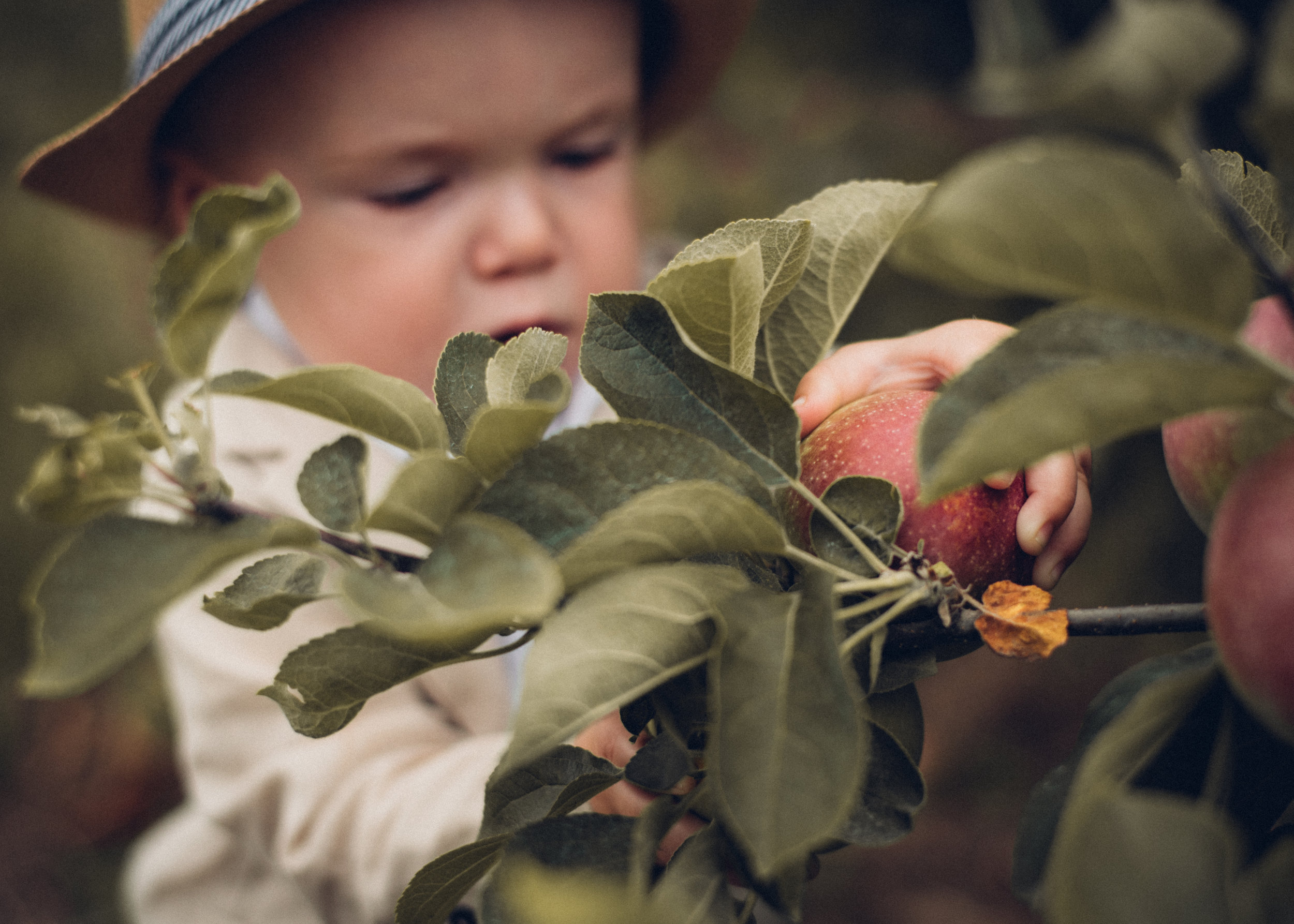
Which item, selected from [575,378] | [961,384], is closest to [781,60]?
[575,378]

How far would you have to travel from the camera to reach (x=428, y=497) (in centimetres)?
24

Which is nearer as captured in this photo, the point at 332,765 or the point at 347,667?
the point at 347,667

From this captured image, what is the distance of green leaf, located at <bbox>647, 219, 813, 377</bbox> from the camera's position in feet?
0.94

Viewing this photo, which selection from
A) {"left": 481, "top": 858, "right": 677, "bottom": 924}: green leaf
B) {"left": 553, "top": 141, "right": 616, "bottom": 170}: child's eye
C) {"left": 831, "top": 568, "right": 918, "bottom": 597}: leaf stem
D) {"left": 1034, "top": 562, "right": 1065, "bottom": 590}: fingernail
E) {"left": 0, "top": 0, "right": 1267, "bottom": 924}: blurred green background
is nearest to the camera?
{"left": 481, "top": 858, "right": 677, "bottom": 924}: green leaf

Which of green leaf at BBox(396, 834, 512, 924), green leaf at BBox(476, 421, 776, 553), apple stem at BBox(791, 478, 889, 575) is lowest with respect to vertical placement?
green leaf at BBox(396, 834, 512, 924)

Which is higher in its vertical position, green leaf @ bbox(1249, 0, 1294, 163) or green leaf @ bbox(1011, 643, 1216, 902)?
green leaf @ bbox(1249, 0, 1294, 163)

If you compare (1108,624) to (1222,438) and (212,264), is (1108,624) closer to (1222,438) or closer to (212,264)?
(1222,438)

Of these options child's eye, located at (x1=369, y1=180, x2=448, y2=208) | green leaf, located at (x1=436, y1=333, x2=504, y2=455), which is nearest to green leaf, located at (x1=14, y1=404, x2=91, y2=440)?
green leaf, located at (x1=436, y1=333, x2=504, y2=455)

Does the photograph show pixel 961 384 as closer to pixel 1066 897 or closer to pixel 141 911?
pixel 1066 897

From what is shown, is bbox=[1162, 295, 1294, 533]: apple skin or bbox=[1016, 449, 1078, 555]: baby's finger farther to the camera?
bbox=[1016, 449, 1078, 555]: baby's finger

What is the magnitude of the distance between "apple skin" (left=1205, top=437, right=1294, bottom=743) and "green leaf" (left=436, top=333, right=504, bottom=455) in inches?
8.5

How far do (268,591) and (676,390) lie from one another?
133 millimetres

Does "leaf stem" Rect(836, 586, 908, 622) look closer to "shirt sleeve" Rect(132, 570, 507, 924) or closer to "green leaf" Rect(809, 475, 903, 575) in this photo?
"green leaf" Rect(809, 475, 903, 575)

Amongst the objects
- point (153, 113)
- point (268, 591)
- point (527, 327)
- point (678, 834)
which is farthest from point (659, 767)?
point (153, 113)
